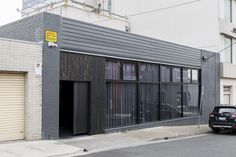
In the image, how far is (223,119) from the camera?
19094 millimetres

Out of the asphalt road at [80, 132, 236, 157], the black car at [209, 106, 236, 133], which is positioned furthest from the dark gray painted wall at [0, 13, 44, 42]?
the black car at [209, 106, 236, 133]

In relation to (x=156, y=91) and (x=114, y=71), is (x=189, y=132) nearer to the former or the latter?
(x=156, y=91)

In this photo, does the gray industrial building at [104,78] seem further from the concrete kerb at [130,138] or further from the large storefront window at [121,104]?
the concrete kerb at [130,138]

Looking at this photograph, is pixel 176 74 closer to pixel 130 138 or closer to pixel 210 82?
pixel 210 82

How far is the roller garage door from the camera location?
1291cm

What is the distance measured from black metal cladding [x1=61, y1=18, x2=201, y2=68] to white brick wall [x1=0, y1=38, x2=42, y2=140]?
1564 mm

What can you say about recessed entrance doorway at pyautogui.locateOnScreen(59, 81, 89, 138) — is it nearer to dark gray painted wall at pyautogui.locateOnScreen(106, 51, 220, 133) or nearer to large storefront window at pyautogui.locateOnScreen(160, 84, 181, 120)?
large storefront window at pyautogui.locateOnScreen(160, 84, 181, 120)

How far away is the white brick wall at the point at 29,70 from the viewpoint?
12816 millimetres

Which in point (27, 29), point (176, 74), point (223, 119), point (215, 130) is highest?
point (27, 29)

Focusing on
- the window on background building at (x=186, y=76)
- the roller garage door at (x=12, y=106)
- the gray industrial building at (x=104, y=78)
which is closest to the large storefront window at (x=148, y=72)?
the gray industrial building at (x=104, y=78)

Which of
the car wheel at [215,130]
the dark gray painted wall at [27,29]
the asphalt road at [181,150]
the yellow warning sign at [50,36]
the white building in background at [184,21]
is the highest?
the white building in background at [184,21]

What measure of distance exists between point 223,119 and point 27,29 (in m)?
11.3

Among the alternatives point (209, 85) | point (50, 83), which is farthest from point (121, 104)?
point (209, 85)

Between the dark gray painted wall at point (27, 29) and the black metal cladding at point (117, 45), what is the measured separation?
1058 mm
